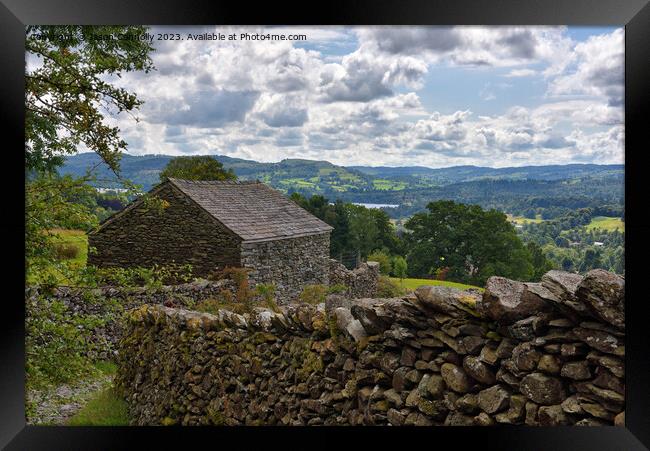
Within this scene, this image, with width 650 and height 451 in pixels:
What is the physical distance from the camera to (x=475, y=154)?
37.4ft

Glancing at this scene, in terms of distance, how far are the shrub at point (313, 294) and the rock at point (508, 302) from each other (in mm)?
8187

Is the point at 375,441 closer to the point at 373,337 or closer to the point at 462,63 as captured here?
the point at 373,337

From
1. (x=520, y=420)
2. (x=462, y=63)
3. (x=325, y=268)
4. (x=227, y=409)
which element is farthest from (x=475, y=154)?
(x=520, y=420)

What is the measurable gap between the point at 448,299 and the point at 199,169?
1191cm

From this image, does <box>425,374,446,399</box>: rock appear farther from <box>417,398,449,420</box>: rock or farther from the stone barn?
the stone barn

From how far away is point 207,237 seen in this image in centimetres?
1059

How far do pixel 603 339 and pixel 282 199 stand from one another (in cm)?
1122

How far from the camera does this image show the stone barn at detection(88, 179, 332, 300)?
10539 mm

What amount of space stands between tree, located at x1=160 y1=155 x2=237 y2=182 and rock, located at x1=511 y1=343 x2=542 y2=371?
11381 millimetres

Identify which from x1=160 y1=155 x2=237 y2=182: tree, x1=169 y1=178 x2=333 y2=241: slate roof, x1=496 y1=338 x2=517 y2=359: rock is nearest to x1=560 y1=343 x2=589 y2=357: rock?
x1=496 y1=338 x2=517 y2=359: rock

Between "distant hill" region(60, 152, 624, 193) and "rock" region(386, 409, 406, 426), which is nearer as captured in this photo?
"rock" region(386, 409, 406, 426)
